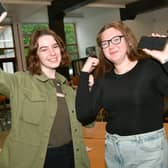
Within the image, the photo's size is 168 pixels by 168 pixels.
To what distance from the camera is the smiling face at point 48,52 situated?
177 cm

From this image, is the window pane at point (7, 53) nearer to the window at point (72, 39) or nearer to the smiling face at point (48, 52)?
the window at point (72, 39)

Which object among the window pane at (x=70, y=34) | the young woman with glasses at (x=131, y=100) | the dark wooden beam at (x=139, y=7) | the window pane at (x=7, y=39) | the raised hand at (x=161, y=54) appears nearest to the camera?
the raised hand at (x=161, y=54)

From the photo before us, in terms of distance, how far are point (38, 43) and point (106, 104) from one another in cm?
56

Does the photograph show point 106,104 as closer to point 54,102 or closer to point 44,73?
point 54,102

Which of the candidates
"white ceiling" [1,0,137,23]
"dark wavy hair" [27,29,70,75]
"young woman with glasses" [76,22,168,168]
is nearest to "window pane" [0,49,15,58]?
"white ceiling" [1,0,137,23]

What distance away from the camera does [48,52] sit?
177cm

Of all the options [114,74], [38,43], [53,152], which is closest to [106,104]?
[114,74]

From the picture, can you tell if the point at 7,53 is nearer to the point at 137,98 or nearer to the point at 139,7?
the point at 139,7

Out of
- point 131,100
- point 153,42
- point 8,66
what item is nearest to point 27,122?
point 131,100

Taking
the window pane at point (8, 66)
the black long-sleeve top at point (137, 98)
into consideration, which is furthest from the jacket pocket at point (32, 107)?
the window pane at point (8, 66)

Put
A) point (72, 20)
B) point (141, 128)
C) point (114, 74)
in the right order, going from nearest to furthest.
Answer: point (141, 128) → point (114, 74) → point (72, 20)

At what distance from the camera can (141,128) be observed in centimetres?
Result: 151

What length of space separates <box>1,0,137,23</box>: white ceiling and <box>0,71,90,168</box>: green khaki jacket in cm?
749

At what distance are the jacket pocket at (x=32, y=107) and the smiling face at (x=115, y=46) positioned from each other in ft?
1.59
